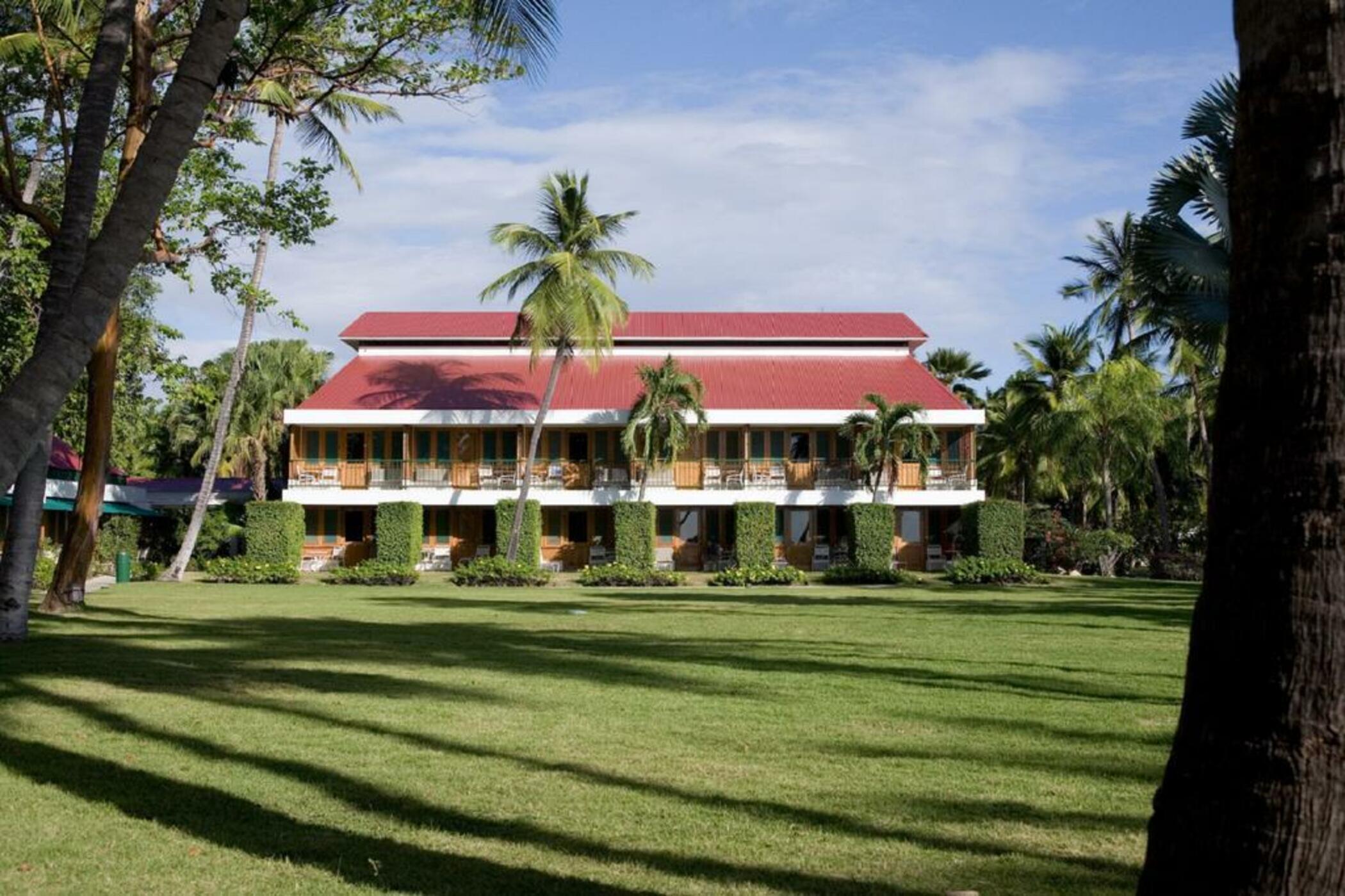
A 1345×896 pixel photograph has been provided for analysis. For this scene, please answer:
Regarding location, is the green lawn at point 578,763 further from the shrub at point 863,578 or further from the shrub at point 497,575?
the shrub at point 863,578

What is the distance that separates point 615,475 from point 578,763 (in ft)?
Result: 115

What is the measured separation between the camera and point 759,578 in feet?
117

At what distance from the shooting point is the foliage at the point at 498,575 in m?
35.5

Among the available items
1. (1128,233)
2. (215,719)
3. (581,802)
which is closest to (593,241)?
(1128,233)

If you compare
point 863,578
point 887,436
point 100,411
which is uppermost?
point 887,436

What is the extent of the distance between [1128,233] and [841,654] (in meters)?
42.2

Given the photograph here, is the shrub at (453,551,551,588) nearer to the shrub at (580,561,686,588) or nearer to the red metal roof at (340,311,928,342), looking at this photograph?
the shrub at (580,561,686,588)

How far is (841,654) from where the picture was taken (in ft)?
50.5

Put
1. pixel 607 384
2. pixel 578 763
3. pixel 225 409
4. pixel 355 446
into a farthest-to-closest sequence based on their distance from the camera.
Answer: pixel 607 384
pixel 355 446
pixel 225 409
pixel 578 763

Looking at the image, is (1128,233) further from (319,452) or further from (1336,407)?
(1336,407)

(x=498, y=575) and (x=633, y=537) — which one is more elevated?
(x=633, y=537)

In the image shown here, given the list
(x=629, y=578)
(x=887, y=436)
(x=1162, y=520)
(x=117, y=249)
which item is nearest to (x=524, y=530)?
(x=629, y=578)

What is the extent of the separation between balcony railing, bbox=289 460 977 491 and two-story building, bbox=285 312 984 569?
47mm

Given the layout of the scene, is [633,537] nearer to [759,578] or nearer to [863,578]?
[759,578]
